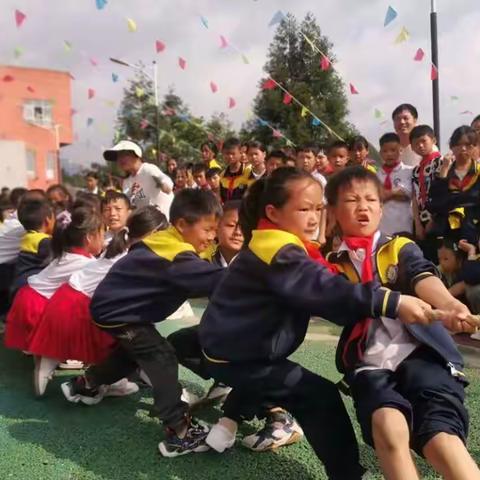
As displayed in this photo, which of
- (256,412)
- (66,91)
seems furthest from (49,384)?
(66,91)

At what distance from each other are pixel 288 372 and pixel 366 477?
52 centimetres

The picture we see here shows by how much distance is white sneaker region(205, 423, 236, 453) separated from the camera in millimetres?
2357

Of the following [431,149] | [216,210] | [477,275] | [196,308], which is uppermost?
[431,149]

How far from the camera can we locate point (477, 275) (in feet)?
13.3

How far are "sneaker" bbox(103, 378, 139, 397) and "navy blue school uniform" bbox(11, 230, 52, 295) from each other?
1206 millimetres

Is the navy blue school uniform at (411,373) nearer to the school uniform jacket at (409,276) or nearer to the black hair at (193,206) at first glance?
the school uniform jacket at (409,276)

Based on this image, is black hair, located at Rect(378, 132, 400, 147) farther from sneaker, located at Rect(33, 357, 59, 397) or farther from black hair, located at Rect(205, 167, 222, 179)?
sneaker, located at Rect(33, 357, 59, 397)

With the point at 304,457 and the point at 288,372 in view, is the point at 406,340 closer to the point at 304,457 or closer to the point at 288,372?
the point at 288,372

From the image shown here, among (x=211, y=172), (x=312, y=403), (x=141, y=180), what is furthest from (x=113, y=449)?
(x=211, y=172)

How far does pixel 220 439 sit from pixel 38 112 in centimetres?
3532

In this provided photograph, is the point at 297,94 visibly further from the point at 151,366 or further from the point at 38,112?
the point at 151,366

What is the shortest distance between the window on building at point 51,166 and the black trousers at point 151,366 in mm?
32855

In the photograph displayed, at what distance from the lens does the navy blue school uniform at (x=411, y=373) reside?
1750mm

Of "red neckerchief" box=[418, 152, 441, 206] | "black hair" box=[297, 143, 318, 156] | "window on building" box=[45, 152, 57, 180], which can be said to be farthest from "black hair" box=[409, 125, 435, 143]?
"window on building" box=[45, 152, 57, 180]
